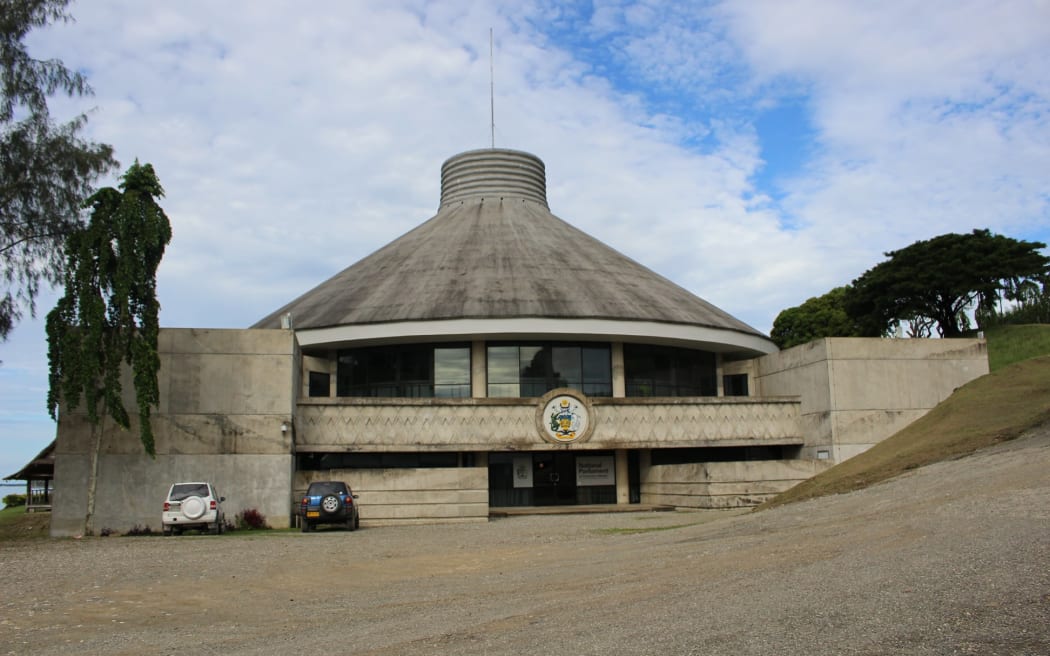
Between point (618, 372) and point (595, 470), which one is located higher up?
point (618, 372)

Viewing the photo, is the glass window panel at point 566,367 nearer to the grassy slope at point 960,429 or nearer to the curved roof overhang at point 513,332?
the curved roof overhang at point 513,332

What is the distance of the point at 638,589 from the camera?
11570 millimetres

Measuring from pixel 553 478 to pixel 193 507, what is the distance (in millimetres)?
16384

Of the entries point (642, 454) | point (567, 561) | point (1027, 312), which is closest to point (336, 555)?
point (567, 561)

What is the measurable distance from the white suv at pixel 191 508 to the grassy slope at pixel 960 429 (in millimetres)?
15736

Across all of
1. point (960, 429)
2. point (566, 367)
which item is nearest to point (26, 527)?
point (566, 367)

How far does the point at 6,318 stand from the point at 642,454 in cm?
2464

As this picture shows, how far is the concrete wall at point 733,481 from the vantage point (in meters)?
33.4

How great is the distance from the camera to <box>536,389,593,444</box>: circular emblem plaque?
35.4 meters

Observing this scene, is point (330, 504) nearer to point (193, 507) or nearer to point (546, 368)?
point (193, 507)

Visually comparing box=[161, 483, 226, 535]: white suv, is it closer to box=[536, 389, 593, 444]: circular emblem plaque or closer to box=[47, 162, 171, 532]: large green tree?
box=[47, 162, 171, 532]: large green tree

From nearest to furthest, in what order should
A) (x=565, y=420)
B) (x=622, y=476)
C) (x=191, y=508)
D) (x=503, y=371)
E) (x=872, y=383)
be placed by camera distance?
(x=191, y=508)
(x=565, y=420)
(x=872, y=383)
(x=622, y=476)
(x=503, y=371)

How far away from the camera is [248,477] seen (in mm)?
29625

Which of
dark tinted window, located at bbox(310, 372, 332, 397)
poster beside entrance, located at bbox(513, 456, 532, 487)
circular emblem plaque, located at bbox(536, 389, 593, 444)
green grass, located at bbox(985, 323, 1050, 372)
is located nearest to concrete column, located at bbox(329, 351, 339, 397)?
dark tinted window, located at bbox(310, 372, 332, 397)
